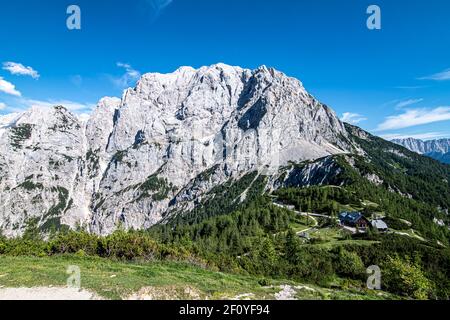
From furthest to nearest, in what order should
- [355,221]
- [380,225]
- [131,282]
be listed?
[355,221], [380,225], [131,282]

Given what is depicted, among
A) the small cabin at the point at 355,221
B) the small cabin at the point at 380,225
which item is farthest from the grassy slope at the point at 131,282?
the small cabin at the point at 355,221

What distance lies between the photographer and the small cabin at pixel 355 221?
120 meters

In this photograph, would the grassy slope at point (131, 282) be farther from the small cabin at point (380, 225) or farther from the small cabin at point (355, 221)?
the small cabin at point (355, 221)

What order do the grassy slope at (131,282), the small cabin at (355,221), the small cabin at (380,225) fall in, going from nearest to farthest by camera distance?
the grassy slope at (131,282) → the small cabin at (380,225) → the small cabin at (355,221)

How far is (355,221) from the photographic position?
12188 centimetres

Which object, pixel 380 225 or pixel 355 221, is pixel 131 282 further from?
pixel 380 225

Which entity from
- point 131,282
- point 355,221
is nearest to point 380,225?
point 355,221

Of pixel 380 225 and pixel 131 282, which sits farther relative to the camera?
pixel 380 225

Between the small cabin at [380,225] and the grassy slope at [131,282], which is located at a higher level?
the grassy slope at [131,282]

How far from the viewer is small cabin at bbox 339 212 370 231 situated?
12024 cm
